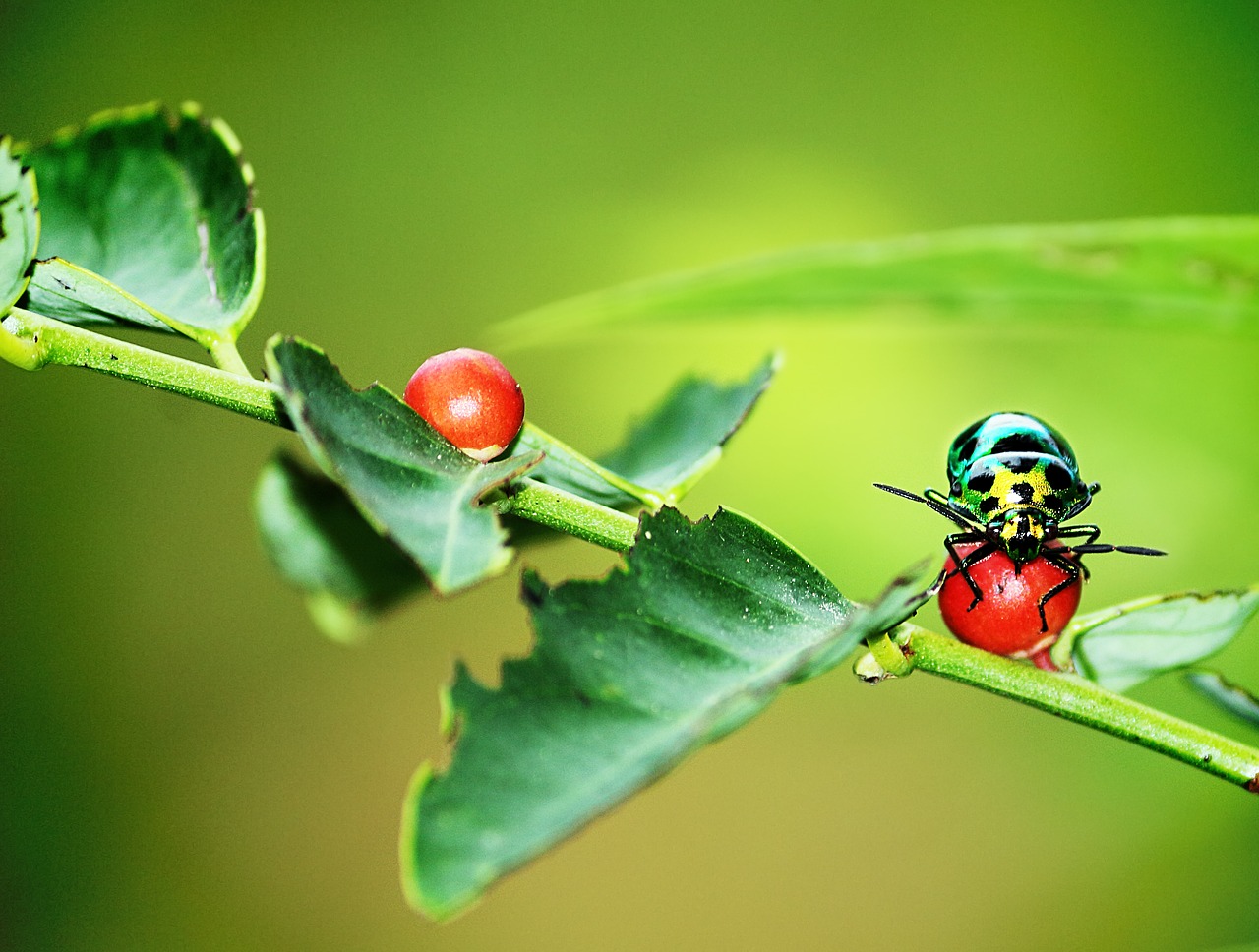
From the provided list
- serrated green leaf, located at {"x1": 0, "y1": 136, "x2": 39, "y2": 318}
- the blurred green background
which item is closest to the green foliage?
serrated green leaf, located at {"x1": 0, "y1": 136, "x2": 39, "y2": 318}

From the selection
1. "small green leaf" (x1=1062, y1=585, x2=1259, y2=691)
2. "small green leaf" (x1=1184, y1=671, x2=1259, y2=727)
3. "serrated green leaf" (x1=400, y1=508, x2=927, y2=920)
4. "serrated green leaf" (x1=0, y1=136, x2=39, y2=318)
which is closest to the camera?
"serrated green leaf" (x1=400, y1=508, x2=927, y2=920)

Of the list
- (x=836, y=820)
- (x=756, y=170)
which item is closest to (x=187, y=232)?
(x=756, y=170)

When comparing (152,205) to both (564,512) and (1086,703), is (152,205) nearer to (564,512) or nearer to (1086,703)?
(564,512)

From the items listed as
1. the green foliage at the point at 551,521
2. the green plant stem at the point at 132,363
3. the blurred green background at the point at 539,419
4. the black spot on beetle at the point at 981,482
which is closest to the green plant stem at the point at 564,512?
the green foliage at the point at 551,521

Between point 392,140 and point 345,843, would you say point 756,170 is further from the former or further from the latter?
point 345,843

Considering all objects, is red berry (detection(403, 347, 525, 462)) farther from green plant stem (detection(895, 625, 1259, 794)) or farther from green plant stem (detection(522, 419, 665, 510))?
green plant stem (detection(895, 625, 1259, 794))
